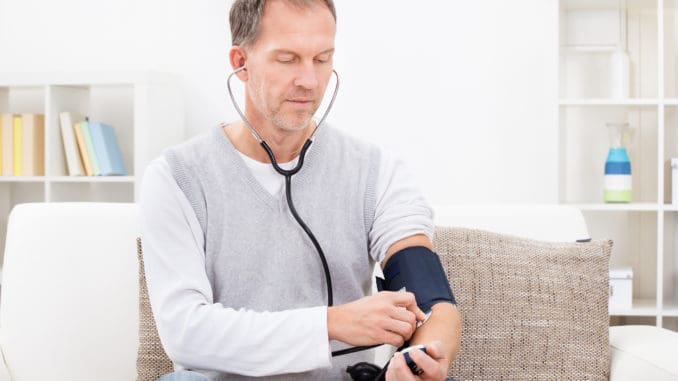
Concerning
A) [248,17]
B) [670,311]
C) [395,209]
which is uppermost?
[248,17]

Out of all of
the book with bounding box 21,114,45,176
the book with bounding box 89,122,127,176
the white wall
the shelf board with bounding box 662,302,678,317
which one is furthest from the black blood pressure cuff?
the book with bounding box 21,114,45,176

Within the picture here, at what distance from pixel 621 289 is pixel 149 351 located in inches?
74.3

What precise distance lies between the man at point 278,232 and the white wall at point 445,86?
1.96 meters

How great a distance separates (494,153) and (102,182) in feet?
5.38

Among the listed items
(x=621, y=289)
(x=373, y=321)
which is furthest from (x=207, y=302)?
(x=621, y=289)

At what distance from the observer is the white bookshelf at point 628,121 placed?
343cm

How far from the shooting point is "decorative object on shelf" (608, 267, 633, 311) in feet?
10.4

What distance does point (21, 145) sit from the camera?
12.4ft

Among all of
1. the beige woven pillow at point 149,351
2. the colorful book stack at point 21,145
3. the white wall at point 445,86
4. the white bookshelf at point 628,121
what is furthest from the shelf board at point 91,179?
A: the beige woven pillow at point 149,351

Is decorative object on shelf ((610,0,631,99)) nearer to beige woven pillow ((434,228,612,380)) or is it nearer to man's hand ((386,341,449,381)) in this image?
beige woven pillow ((434,228,612,380))

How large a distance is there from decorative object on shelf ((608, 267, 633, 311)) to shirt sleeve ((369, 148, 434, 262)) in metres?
1.68

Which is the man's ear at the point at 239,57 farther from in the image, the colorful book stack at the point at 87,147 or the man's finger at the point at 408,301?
the colorful book stack at the point at 87,147

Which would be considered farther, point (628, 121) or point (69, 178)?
point (69, 178)

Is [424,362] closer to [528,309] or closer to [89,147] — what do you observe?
[528,309]
